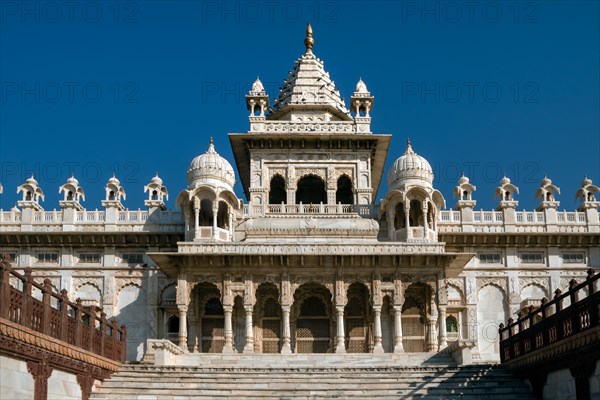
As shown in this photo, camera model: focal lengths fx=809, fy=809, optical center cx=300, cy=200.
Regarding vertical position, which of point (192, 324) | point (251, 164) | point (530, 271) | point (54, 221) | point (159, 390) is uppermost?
point (251, 164)

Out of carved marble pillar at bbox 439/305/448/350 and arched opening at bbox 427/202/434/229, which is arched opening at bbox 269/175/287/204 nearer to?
arched opening at bbox 427/202/434/229

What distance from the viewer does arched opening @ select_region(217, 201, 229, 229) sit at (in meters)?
37.4

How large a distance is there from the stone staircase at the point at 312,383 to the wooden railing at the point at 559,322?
40.4 inches

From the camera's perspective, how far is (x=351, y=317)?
1400 inches

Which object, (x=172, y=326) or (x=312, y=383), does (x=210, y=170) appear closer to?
(x=172, y=326)

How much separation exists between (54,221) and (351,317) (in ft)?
50.5

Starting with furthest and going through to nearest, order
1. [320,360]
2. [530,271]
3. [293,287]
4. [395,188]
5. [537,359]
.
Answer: [530,271] < [395,188] < [293,287] < [320,360] < [537,359]

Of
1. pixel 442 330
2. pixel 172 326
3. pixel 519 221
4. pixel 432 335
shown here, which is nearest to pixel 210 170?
pixel 172 326

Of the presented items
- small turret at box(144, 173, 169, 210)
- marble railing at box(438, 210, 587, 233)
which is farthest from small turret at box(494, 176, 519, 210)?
small turret at box(144, 173, 169, 210)

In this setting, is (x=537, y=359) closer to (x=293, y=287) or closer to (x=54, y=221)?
(x=293, y=287)

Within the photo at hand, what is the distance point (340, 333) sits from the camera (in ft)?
108

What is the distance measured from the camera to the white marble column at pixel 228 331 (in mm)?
32750

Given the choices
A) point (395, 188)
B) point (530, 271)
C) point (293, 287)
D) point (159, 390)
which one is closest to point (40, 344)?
point (159, 390)

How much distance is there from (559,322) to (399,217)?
60.5ft
